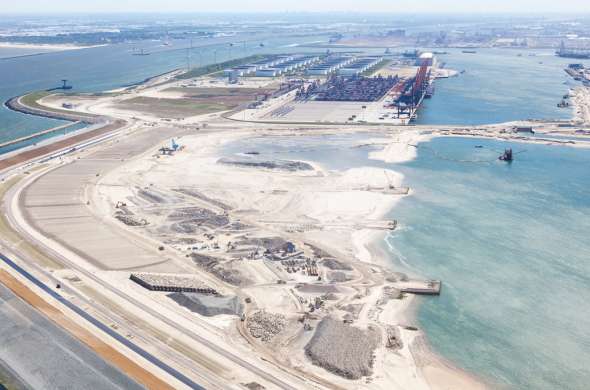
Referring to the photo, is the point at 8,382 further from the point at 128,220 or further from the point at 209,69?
the point at 209,69

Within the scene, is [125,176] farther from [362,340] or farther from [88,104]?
[88,104]

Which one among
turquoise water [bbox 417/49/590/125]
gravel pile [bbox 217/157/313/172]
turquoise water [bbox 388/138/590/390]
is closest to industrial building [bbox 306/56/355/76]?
turquoise water [bbox 417/49/590/125]

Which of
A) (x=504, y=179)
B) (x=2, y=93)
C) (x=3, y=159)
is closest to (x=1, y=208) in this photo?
(x=3, y=159)

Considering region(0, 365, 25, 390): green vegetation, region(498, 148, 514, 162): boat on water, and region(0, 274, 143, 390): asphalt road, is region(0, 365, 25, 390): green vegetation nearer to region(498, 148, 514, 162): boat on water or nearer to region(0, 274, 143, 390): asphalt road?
region(0, 274, 143, 390): asphalt road

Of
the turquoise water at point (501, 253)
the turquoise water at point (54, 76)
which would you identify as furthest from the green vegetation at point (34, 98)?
the turquoise water at point (501, 253)

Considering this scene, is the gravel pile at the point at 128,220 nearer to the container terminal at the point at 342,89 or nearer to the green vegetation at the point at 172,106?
the container terminal at the point at 342,89

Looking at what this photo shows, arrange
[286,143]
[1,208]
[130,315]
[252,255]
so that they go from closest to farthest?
[130,315]
[252,255]
[1,208]
[286,143]
